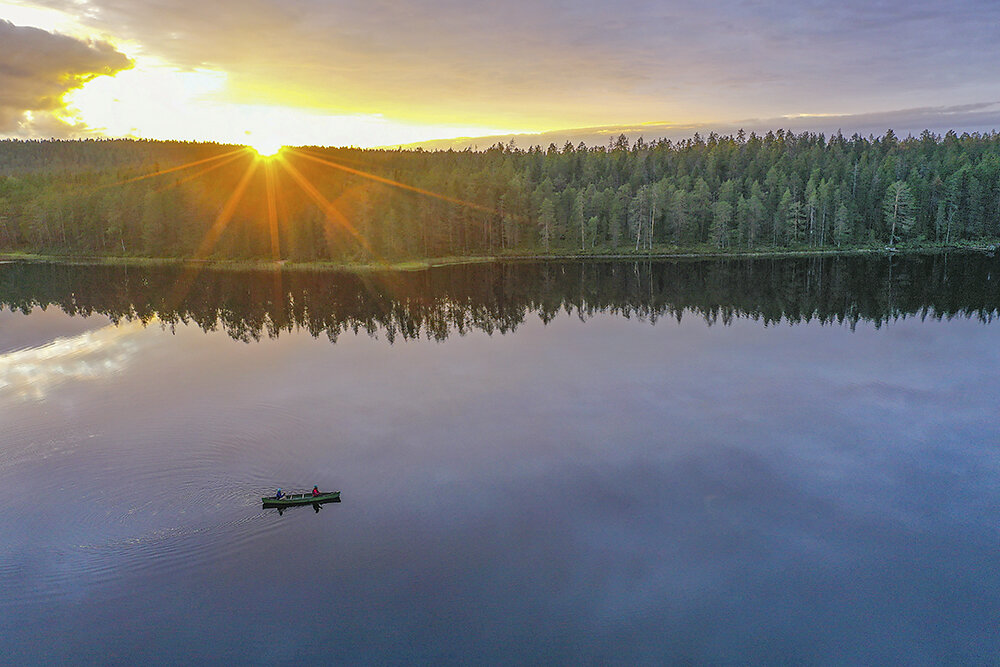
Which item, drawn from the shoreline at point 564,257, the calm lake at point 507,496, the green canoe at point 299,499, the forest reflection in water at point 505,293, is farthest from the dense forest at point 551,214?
the green canoe at point 299,499

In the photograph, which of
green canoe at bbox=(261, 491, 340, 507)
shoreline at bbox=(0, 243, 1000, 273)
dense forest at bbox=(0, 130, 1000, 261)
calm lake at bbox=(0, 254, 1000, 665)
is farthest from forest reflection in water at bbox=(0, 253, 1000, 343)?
green canoe at bbox=(261, 491, 340, 507)

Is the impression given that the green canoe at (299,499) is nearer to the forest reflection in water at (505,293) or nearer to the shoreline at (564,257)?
the forest reflection in water at (505,293)

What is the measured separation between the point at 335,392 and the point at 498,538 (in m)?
30.1

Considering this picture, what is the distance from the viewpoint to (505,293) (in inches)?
4545

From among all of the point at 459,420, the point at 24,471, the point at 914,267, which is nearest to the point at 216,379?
the point at 24,471

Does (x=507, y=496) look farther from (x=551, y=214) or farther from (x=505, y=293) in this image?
Result: (x=551, y=214)

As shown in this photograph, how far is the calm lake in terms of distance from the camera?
27.4m

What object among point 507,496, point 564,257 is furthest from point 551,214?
point 507,496

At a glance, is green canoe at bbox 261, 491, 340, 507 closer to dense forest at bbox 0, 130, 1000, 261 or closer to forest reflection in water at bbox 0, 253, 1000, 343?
forest reflection in water at bbox 0, 253, 1000, 343

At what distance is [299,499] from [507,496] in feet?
42.8

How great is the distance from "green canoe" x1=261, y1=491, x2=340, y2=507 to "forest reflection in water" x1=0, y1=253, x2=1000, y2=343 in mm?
43340

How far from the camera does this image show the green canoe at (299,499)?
120ft

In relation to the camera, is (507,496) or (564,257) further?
(564,257)

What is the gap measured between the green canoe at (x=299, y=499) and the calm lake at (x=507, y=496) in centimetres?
66
